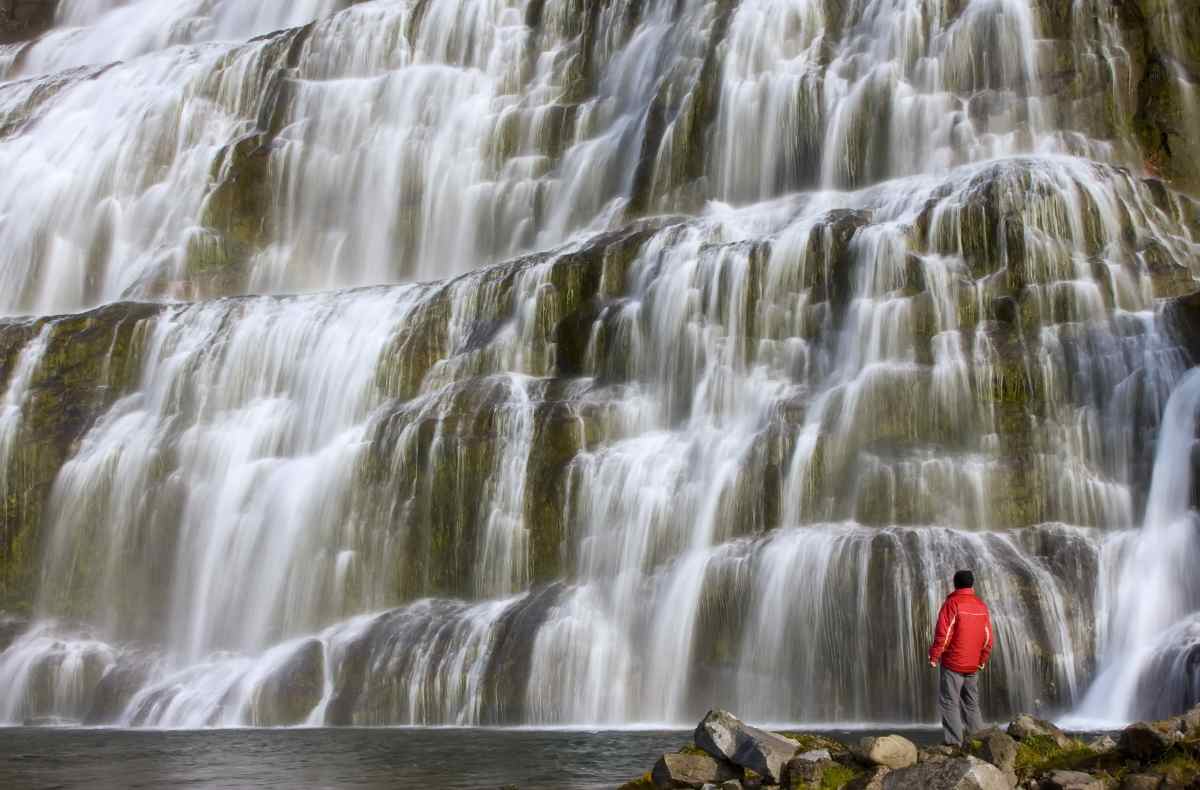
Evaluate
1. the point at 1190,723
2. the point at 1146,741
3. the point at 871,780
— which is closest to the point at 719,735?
the point at 871,780

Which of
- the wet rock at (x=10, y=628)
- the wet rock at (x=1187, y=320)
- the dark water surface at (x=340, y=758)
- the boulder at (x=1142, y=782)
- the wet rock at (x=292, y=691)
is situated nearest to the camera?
the boulder at (x=1142, y=782)

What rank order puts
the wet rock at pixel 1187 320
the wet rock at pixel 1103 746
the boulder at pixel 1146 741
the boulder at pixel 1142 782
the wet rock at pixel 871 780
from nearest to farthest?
the boulder at pixel 1142 782 < the boulder at pixel 1146 741 < the wet rock at pixel 871 780 < the wet rock at pixel 1103 746 < the wet rock at pixel 1187 320

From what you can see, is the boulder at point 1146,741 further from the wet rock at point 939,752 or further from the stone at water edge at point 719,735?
the stone at water edge at point 719,735

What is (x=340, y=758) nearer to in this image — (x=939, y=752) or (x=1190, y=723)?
(x=939, y=752)

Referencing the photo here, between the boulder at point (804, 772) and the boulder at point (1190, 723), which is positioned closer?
the boulder at point (1190, 723)

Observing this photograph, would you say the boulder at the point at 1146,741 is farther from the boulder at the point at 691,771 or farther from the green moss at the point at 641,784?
the green moss at the point at 641,784

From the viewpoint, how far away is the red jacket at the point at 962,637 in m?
12.5

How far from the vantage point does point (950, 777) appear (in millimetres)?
9789

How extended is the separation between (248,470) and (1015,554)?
15153mm

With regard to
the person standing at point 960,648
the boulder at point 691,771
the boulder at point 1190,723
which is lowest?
the boulder at point 691,771

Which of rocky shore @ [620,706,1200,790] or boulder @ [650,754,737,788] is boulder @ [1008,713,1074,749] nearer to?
rocky shore @ [620,706,1200,790]

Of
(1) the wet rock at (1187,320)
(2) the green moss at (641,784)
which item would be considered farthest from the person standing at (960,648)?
(1) the wet rock at (1187,320)

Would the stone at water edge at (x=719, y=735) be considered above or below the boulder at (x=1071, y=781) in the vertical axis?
above

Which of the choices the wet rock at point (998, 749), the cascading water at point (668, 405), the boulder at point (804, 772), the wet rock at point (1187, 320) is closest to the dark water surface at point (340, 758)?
the cascading water at point (668, 405)
